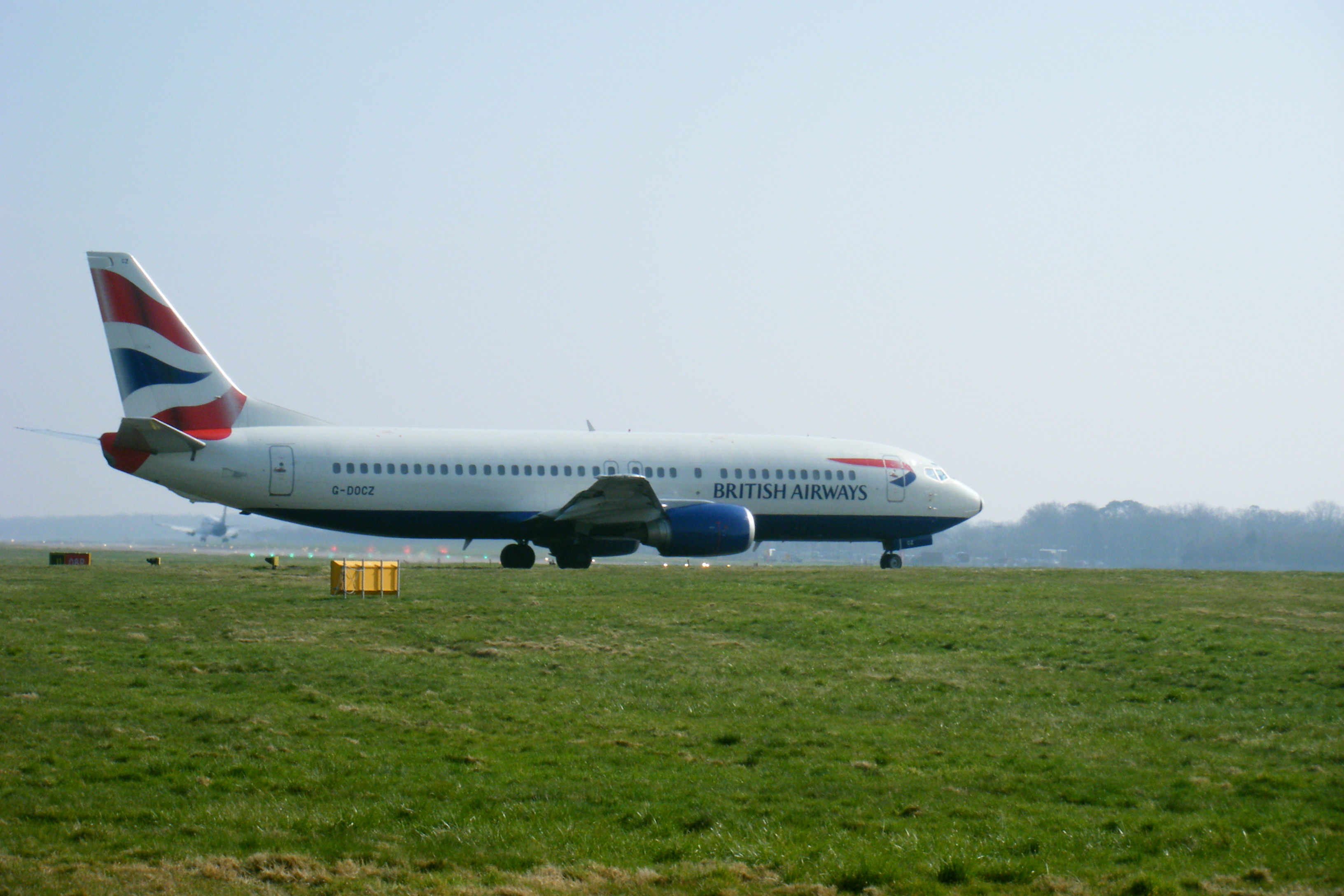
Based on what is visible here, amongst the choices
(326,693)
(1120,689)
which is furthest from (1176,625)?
(326,693)

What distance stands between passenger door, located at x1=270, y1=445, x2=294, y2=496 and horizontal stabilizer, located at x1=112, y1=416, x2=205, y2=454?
189cm

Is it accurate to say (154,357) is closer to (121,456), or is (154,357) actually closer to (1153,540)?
(121,456)

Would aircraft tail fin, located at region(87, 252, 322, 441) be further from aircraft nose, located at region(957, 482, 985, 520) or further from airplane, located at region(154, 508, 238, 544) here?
airplane, located at region(154, 508, 238, 544)

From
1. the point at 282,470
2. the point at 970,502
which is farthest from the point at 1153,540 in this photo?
the point at 282,470

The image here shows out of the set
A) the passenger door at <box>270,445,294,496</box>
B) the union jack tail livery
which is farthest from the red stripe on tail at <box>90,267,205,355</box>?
the passenger door at <box>270,445,294,496</box>

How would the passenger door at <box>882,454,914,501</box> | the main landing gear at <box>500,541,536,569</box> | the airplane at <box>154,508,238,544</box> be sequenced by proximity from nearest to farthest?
the main landing gear at <box>500,541,536,569</box> → the passenger door at <box>882,454,914,501</box> → the airplane at <box>154,508,238,544</box>

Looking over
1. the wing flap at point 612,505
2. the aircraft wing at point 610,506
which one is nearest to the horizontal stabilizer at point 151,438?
the aircraft wing at point 610,506

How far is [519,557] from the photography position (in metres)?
35.9

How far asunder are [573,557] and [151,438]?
38.6 ft

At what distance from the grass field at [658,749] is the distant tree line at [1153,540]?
74.7 m

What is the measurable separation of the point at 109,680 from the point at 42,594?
1106 centimetres

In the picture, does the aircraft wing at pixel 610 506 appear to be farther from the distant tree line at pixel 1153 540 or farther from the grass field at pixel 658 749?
the distant tree line at pixel 1153 540

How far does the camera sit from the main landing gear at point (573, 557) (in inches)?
1382

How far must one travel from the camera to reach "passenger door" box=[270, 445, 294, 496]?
3158cm
